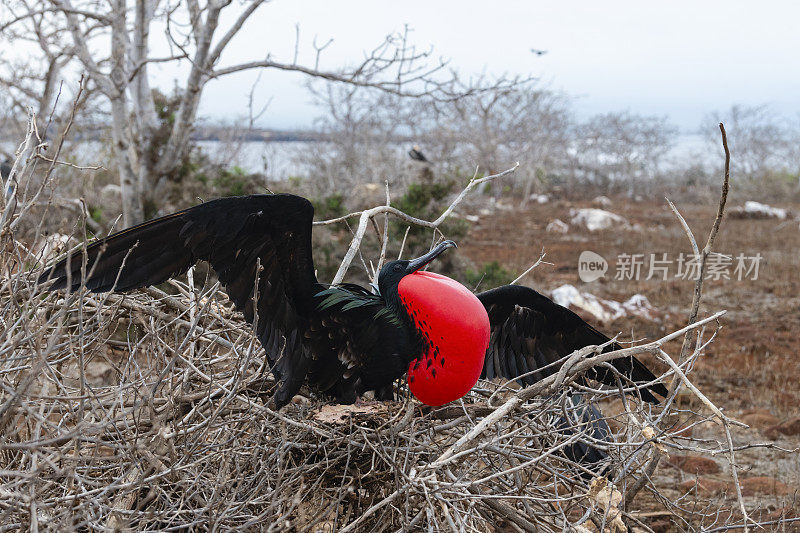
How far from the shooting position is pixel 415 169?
12758mm

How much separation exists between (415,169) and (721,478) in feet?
31.5

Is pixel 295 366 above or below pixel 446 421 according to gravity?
above

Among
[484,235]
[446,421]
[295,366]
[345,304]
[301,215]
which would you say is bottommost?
[484,235]

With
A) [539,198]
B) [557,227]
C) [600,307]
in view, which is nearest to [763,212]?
[557,227]

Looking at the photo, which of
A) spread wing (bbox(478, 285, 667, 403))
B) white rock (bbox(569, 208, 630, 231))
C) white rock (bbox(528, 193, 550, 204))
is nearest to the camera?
spread wing (bbox(478, 285, 667, 403))

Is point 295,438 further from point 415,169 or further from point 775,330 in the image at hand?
point 415,169

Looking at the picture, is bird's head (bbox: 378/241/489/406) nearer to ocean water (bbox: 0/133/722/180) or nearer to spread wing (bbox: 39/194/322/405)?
spread wing (bbox: 39/194/322/405)

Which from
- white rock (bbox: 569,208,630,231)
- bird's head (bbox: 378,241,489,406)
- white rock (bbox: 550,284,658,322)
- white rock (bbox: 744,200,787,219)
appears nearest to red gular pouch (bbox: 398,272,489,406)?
bird's head (bbox: 378,241,489,406)

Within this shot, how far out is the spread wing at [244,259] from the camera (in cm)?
164

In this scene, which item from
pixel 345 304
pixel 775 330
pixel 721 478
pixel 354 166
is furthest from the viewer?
pixel 354 166

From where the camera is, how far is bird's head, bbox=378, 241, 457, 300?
182 cm

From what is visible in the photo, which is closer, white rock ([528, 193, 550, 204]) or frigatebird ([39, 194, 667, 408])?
frigatebird ([39, 194, 667, 408])

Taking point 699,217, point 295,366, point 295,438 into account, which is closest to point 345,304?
point 295,366

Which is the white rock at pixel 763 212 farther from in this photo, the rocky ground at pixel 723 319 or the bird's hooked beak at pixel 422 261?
the bird's hooked beak at pixel 422 261
